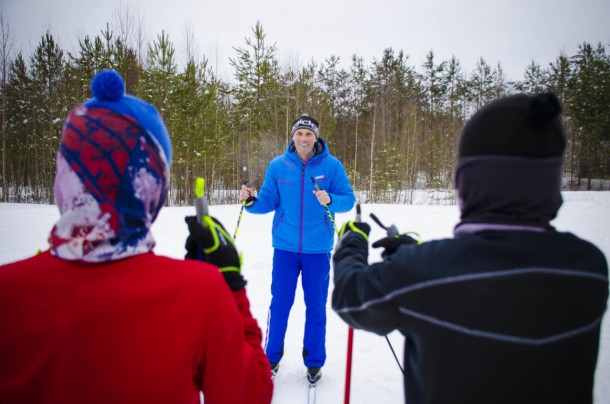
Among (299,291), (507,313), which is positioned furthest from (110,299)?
(299,291)

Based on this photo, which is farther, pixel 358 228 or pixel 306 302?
pixel 306 302

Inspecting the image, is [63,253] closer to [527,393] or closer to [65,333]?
[65,333]

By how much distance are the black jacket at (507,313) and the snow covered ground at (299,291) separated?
6.35ft

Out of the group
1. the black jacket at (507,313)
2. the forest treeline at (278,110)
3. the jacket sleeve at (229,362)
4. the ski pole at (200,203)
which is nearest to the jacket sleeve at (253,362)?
the jacket sleeve at (229,362)

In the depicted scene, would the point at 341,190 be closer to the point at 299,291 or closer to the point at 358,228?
the point at 358,228

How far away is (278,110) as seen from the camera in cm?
2109

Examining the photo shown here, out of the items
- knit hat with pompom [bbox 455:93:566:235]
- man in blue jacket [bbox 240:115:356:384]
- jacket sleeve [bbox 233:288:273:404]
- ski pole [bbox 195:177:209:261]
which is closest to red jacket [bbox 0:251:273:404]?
jacket sleeve [bbox 233:288:273:404]

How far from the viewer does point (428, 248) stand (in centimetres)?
95

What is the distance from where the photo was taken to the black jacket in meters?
0.84

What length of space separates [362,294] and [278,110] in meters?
21.3

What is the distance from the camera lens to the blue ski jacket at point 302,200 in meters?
2.83

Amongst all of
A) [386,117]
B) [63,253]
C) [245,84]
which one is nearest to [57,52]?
[245,84]

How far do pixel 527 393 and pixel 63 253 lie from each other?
1286mm

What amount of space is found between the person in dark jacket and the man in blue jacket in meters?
1.75
